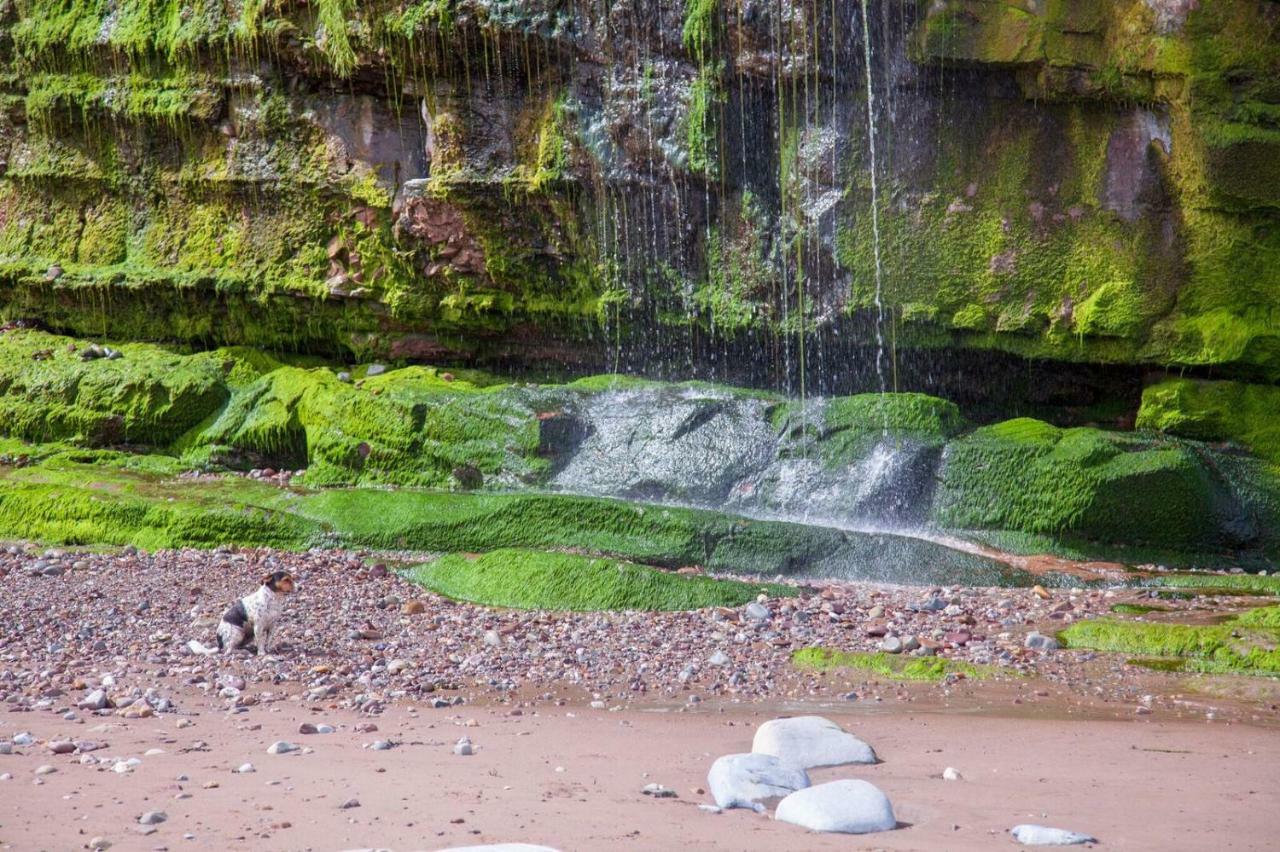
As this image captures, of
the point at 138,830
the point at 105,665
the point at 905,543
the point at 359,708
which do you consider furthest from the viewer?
the point at 905,543

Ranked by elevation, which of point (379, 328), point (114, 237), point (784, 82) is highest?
point (784, 82)

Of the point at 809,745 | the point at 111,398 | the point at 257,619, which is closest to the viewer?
the point at 809,745

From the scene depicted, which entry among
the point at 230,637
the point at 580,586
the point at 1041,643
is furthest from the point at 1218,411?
the point at 230,637

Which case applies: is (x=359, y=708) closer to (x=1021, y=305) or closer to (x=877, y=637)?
(x=877, y=637)

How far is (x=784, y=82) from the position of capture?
13.9 meters

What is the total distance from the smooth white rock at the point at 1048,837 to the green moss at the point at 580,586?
199 inches

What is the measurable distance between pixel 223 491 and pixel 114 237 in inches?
241

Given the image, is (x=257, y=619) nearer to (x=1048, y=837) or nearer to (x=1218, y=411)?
(x=1048, y=837)

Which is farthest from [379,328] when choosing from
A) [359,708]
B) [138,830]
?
[138,830]

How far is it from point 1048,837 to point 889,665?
3.17 meters

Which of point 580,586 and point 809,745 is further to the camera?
point 580,586

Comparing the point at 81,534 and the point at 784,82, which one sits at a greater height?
the point at 784,82

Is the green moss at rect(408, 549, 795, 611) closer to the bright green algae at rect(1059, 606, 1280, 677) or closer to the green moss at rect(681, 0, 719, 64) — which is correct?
the bright green algae at rect(1059, 606, 1280, 677)

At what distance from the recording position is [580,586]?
9.54 meters
